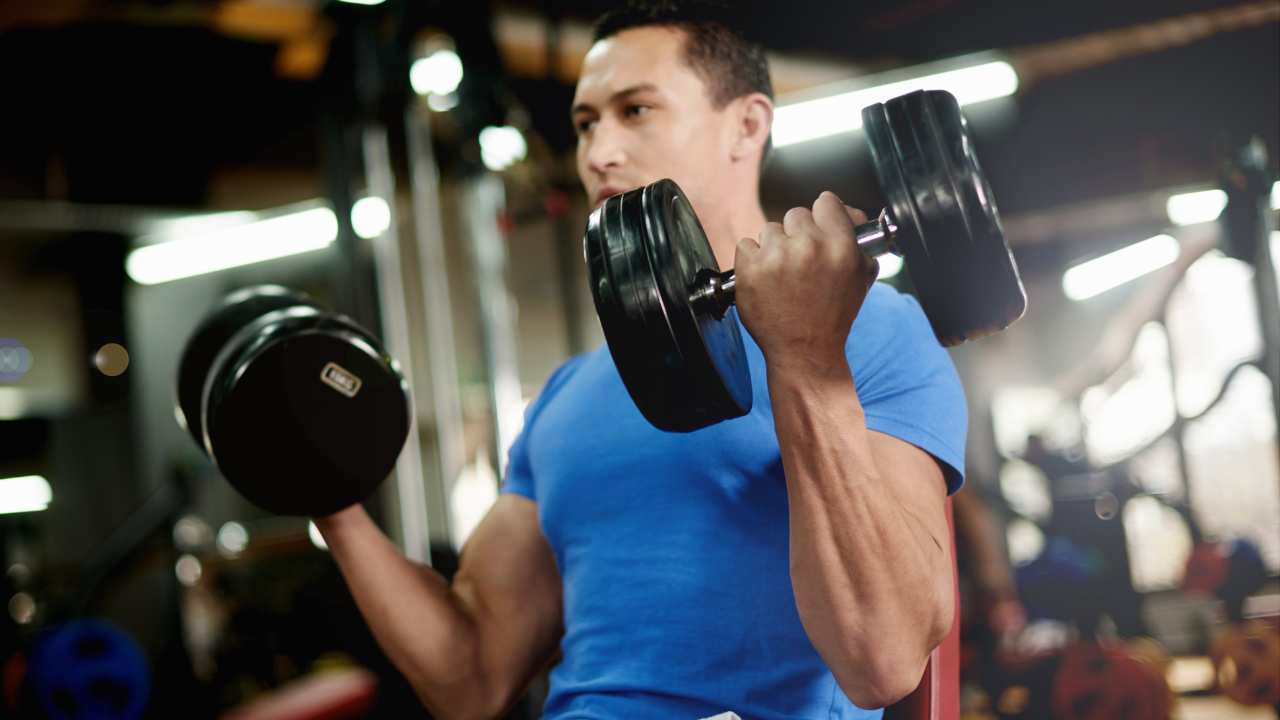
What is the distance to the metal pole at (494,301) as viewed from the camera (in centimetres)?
405

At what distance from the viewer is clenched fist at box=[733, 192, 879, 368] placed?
0.89m

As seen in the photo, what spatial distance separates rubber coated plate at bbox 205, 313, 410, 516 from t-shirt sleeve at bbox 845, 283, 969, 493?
0.55 m

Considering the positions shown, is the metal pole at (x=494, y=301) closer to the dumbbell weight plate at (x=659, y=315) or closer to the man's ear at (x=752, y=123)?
the man's ear at (x=752, y=123)

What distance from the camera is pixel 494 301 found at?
414cm

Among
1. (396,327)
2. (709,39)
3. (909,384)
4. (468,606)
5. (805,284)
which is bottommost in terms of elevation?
(468,606)

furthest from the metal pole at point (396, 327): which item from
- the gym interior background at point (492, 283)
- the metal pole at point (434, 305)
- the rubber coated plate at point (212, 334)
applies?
the rubber coated plate at point (212, 334)

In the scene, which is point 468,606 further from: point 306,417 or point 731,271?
point 731,271

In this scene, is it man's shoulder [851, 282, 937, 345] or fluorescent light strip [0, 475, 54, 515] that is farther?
fluorescent light strip [0, 475, 54, 515]

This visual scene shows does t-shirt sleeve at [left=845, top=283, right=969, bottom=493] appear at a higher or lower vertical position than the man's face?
lower

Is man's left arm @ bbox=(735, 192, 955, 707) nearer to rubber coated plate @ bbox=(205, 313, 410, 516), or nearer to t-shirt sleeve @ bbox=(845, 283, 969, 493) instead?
t-shirt sleeve @ bbox=(845, 283, 969, 493)

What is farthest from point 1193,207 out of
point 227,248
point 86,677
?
point 227,248

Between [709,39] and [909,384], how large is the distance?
534 millimetres

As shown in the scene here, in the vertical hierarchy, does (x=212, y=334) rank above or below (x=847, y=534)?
above

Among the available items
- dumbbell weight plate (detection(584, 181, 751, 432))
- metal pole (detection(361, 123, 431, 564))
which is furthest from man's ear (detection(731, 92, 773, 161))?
metal pole (detection(361, 123, 431, 564))
